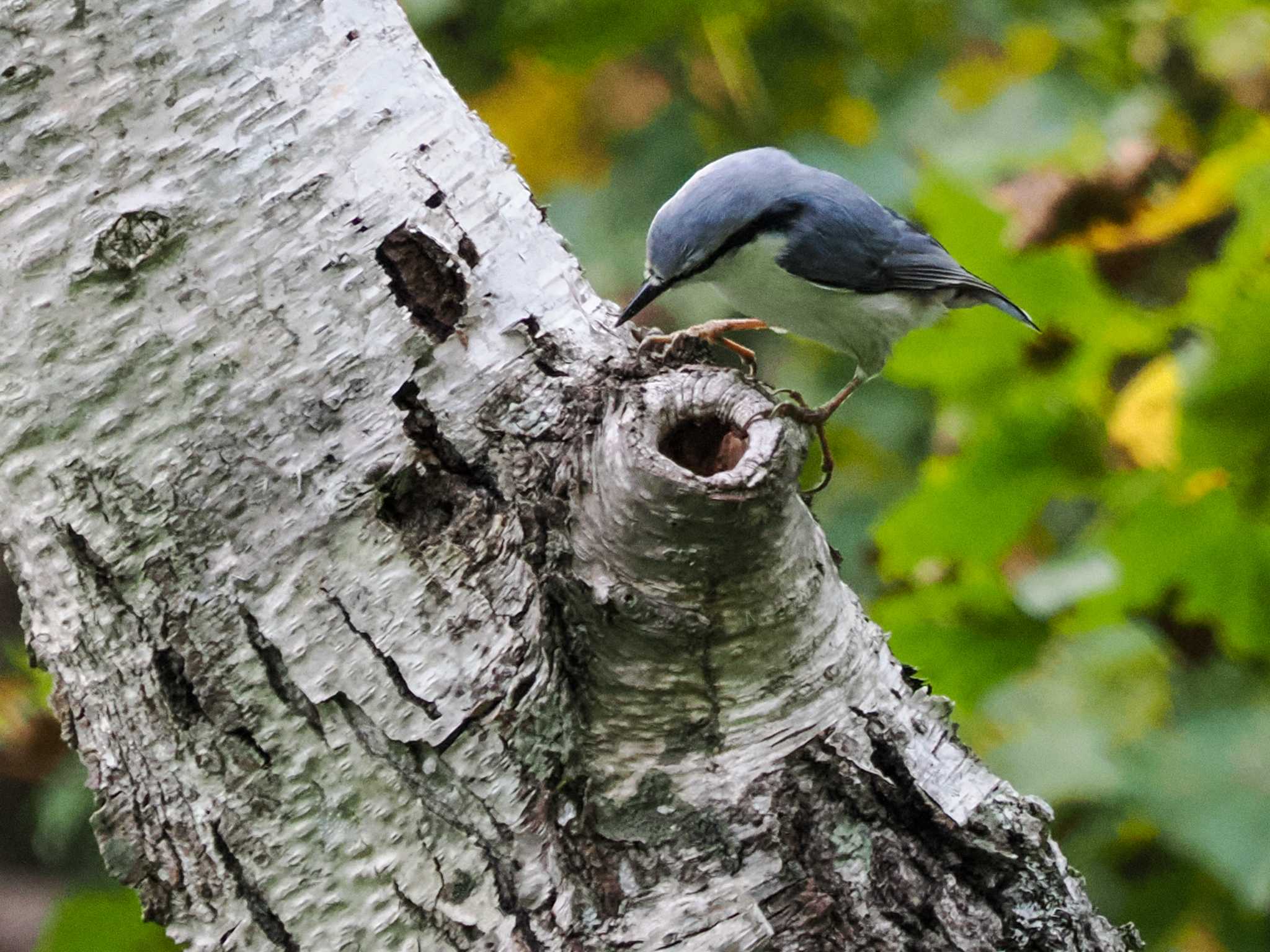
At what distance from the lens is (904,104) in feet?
11.0

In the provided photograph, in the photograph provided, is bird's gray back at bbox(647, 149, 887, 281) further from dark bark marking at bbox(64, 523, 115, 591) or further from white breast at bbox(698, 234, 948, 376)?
dark bark marking at bbox(64, 523, 115, 591)

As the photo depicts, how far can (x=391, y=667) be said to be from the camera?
1.14 metres

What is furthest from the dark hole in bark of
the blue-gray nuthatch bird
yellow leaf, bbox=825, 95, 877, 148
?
yellow leaf, bbox=825, 95, 877, 148

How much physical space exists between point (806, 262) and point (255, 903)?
1295 mm

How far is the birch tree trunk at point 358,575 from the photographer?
1.13 meters

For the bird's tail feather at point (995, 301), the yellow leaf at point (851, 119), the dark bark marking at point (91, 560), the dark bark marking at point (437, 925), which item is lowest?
the yellow leaf at point (851, 119)

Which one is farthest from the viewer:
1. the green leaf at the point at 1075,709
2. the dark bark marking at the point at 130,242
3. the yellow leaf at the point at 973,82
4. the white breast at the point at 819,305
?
the yellow leaf at the point at 973,82

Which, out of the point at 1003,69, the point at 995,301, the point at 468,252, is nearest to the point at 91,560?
the point at 468,252

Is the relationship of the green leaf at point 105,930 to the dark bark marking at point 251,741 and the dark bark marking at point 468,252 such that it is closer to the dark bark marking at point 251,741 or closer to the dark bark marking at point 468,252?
the dark bark marking at point 251,741

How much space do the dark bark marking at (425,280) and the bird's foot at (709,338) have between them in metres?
0.20

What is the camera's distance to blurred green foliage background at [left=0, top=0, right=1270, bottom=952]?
7.18ft

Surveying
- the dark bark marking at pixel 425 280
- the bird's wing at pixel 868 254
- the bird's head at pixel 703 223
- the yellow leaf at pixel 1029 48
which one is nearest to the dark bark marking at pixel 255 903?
the dark bark marking at pixel 425 280

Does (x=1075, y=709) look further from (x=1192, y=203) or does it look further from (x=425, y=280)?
(x=425, y=280)

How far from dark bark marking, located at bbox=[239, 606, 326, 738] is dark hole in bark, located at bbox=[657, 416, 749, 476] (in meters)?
0.40
